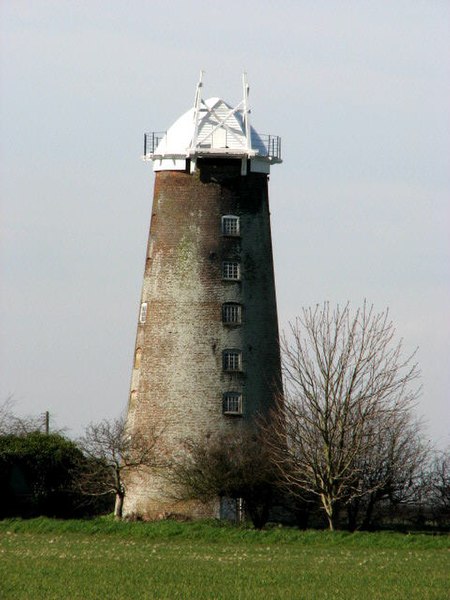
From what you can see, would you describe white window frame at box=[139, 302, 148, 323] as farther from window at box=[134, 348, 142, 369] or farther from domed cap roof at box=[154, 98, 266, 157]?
domed cap roof at box=[154, 98, 266, 157]

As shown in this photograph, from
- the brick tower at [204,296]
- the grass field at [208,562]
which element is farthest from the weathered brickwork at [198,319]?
the grass field at [208,562]

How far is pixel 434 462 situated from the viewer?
44.5 m

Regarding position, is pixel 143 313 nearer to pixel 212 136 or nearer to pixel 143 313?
pixel 143 313

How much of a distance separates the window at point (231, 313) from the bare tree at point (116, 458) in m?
4.13

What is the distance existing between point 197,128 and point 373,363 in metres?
10.2

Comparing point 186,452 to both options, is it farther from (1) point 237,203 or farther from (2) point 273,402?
(1) point 237,203

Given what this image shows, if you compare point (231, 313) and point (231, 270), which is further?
point (231, 270)

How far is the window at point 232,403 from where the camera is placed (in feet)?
149

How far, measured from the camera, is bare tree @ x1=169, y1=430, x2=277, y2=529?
43094 millimetres

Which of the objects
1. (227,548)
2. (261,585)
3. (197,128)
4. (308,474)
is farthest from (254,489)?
(261,585)

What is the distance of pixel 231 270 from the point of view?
4609 cm

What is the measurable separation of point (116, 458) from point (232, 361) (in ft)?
15.9

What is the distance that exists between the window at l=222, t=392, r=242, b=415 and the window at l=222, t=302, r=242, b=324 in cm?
231

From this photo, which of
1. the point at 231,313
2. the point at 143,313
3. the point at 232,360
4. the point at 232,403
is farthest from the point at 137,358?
the point at 232,403
